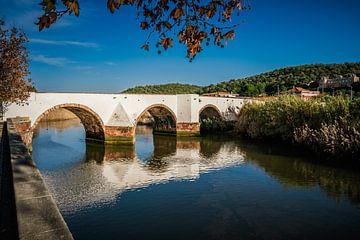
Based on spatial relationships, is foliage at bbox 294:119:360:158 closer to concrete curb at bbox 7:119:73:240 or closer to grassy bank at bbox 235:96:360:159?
grassy bank at bbox 235:96:360:159

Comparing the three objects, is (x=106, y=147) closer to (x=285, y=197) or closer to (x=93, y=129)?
(x=93, y=129)

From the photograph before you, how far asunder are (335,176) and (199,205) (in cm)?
532

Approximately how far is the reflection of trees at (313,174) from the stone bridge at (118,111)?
8.12 metres

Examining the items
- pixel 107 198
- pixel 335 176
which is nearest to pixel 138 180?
pixel 107 198

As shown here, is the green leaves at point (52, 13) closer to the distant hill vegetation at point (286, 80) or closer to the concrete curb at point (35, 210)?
the concrete curb at point (35, 210)

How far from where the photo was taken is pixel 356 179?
9438 millimetres

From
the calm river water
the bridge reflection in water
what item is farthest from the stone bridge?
the calm river water

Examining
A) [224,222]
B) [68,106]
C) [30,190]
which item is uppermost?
[68,106]

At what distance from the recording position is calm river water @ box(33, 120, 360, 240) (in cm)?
598

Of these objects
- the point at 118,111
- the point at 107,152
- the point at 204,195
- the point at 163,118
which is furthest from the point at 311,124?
the point at 163,118

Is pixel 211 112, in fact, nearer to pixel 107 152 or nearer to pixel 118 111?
pixel 118 111

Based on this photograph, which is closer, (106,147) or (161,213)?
(161,213)

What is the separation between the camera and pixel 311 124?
15141mm

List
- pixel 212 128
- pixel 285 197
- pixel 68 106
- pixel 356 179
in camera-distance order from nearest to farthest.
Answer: pixel 285 197, pixel 356 179, pixel 68 106, pixel 212 128
